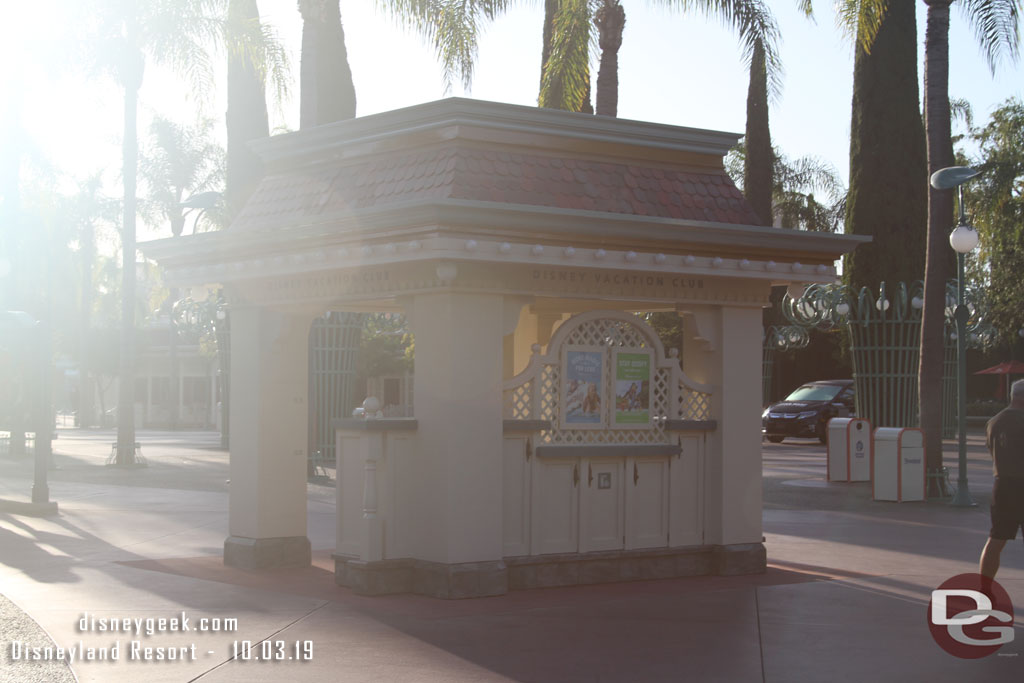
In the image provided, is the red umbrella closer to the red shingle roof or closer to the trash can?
the trash can

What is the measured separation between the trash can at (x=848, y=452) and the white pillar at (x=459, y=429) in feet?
42.7

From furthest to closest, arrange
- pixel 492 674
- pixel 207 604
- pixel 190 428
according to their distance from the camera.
Answer: pixel 190 428, pixel 207 604, pixel 492 674

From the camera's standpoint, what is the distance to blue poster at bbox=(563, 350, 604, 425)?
11172 mm

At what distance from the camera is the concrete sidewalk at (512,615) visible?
7781mm

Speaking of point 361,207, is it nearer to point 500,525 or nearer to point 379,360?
point 500,525

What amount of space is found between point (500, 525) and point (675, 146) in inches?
156

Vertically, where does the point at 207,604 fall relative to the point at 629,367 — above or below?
below

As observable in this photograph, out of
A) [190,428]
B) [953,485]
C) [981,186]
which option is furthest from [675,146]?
[190,428]

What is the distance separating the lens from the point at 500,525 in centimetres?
1057

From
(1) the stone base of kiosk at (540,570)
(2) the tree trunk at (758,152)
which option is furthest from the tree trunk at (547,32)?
(2) the tree trunk at (758,152)

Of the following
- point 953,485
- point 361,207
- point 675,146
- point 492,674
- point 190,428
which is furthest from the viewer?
point 190,428

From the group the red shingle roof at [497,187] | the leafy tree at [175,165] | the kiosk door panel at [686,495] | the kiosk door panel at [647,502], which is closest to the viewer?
the red shingle roof at [497,187]

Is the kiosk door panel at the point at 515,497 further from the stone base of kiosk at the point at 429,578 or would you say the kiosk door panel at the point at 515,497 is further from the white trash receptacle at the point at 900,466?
the white trash receptacle at the point at 900,466

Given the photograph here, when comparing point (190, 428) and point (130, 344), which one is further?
point (190, 428)
